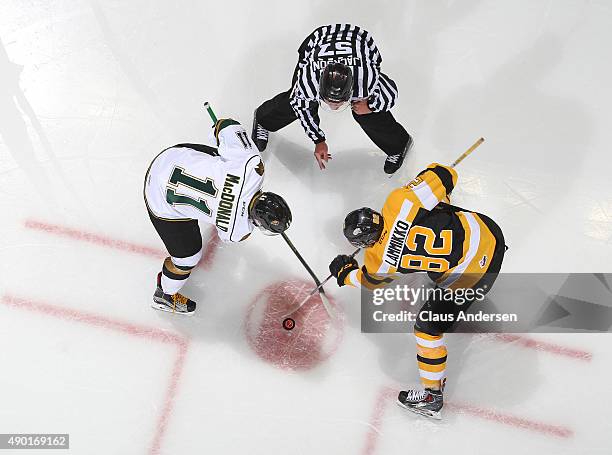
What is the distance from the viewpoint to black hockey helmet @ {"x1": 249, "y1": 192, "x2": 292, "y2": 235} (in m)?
2.92

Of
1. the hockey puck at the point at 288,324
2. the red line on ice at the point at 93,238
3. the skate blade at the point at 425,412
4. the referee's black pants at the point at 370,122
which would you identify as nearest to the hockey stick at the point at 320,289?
the hockey puck at the point at 288,324

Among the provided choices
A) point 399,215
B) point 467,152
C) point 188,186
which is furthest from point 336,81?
point 467,152

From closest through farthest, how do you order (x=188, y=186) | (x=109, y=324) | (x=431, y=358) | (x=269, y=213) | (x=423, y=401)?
1. (x=269, y=213)
2. (x=188, y=186)
3. (x=431, y=358)
4. (x=423, y=401)
5. (x=109, y=324)

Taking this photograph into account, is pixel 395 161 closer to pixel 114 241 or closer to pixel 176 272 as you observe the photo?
pixel 176 272

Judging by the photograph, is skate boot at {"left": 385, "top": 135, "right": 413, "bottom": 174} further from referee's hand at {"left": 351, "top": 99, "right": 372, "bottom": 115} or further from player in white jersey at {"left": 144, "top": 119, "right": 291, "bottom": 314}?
player in white jersey at {"left": 144, "top": 119, "right": 291, "bottom": 314}

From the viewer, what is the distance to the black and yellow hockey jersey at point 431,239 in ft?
10.2

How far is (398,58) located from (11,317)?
9.37 feet

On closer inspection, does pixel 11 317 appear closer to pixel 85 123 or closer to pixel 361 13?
pixel 85 123

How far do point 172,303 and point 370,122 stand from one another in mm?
1499

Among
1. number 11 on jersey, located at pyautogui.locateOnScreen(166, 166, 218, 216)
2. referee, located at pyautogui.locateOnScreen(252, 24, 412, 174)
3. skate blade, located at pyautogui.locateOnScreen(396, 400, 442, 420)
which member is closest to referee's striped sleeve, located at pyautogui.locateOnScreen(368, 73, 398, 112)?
referee, located at pyautogui.locateOnScreen(252, 24, 412, 174)

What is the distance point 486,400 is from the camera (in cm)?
372

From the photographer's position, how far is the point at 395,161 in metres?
3.94

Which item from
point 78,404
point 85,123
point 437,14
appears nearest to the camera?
point 78,404

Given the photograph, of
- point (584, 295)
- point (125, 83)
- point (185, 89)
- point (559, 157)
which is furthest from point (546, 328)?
point (125, 83)
